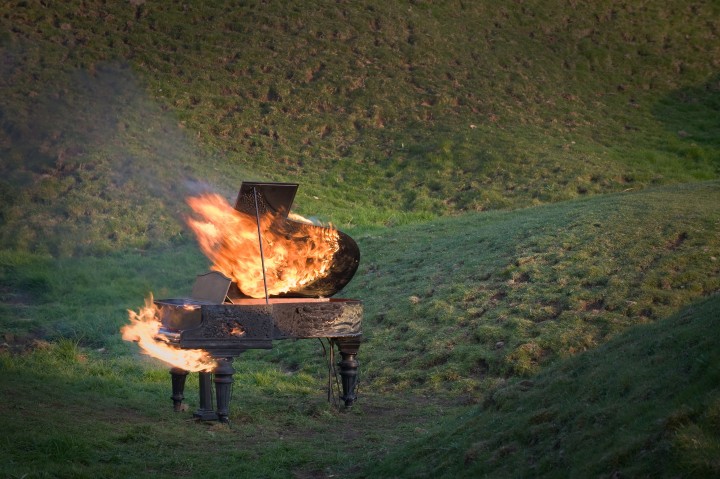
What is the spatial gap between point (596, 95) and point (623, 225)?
1886 centimetres

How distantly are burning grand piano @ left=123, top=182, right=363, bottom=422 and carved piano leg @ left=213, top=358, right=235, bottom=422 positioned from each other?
10 millimetres

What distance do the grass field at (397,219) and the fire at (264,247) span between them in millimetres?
1560

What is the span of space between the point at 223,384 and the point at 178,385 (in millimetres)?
1082

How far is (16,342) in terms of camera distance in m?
14.8

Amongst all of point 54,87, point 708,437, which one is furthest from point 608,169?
point 708,437

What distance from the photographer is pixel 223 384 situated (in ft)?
33.4

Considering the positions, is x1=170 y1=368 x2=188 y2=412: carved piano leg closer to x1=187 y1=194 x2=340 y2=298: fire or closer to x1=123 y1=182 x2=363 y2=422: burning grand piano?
x1=123 y1=182 x2=363 y2=422: burning grand piano

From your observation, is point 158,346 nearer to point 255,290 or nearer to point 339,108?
point 255,290

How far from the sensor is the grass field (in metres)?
8.11

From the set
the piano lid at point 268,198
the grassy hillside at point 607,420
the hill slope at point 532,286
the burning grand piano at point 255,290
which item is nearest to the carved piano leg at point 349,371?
the burning grand piano at point 255,290

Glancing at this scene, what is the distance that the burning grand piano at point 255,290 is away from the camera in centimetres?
1004

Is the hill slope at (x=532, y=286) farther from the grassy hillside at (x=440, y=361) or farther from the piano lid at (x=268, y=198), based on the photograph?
the piano lid at (x=268, y=198)

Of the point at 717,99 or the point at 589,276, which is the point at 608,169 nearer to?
the point at 717,99

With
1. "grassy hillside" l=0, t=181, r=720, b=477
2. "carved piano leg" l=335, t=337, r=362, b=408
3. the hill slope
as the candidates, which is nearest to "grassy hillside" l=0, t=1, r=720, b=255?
"grassy hillside" l=0, t=181, r=720, b=477
